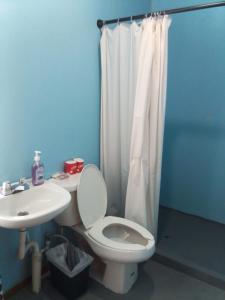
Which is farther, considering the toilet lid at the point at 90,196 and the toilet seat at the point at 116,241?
the toilet lid at the point at 90,196

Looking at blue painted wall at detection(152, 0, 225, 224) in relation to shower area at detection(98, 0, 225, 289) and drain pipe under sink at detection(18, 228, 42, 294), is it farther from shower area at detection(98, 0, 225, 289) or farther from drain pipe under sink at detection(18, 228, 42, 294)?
drain pipe under sink at detection(18, 228, 42, 294)

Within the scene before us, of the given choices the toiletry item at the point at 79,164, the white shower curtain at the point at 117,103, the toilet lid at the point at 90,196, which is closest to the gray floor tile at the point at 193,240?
the white shower curtain at the point at 117,103

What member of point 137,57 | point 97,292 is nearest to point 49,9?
point 137,57

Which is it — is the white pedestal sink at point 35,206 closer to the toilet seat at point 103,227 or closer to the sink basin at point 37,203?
the sink basin at point 37,203

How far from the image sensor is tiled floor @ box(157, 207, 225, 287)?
195cm

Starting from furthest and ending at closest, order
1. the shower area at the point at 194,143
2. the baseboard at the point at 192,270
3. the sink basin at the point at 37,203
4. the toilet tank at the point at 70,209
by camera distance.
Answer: the shower area at the point at 194,143
the baseboard at the point at 192,270
the toilet tank at the point at 70,209
the sink basin at the point at 37,203

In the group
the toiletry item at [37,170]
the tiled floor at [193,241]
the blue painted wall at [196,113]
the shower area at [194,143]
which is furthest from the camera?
the blue painted wall at [196,113]

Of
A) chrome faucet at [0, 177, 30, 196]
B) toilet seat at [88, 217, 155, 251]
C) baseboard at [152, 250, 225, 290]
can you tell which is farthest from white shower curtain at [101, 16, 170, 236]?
chrome faucet at [0, 177, 30, 196]

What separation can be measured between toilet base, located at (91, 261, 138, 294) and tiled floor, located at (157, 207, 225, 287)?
361 millimetres

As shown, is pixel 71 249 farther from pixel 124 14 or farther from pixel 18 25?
pixel 124 14

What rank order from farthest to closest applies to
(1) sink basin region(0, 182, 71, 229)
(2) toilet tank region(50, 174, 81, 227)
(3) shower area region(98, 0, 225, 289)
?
(3) shower area region(98, 0, 225, 289), (2) toilet tank region(50, 174, 81, 227), (1) sink basin region(0, 182, 71, 229)

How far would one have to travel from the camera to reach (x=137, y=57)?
6.05ft

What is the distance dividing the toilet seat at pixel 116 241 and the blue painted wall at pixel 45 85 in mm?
383

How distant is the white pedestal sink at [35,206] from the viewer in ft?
4.51
